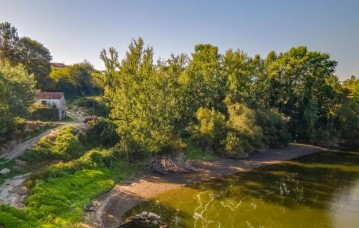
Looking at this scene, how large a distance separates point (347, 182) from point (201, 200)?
2497 centimetres

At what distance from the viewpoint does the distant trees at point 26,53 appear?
240ft

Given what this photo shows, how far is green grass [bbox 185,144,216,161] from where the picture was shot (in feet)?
175

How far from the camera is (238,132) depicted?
187ft

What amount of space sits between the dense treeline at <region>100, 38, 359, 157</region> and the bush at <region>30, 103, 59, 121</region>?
44.4 ft

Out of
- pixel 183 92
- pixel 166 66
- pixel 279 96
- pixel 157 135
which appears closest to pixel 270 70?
pixel 279 96

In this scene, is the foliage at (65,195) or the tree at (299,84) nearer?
the foliage at (65,195)

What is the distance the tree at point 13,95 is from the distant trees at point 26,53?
30.2m

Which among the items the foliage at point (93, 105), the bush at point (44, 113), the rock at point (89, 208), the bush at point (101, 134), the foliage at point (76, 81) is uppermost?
the foliage at point (76, 81)

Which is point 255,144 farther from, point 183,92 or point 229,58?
point 229,58

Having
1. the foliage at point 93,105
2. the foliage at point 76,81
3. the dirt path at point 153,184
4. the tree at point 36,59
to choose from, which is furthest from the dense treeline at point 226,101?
the foliage at point 76,81

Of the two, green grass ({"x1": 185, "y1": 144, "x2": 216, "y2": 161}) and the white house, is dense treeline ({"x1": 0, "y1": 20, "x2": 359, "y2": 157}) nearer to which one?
green grass ({"x1": 185, "y1": 144, "x2": 216, "y2": 161})

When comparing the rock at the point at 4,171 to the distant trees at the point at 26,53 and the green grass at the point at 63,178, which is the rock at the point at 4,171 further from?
the distant trees at the point at 26,53

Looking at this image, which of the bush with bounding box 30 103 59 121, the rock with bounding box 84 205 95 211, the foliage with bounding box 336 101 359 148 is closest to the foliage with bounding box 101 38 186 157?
the rock with bounding box 84 205 95 211

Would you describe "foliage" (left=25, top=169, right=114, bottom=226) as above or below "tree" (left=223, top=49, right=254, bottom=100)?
below
